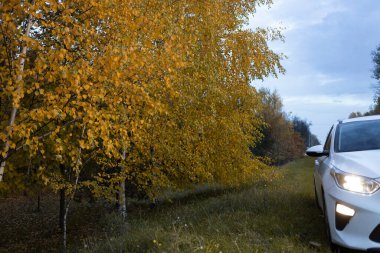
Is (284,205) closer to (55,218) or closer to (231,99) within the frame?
(231,99)

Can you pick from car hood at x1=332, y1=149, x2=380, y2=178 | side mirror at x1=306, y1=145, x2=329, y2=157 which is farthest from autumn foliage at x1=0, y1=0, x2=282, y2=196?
car hood at x1=332, y1=149, x2=380, y2=178

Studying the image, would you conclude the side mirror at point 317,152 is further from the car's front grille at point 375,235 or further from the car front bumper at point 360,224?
the car's front grille at point 375,235

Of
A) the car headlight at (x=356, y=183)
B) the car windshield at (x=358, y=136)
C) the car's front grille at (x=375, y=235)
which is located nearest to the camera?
the car's front grille at (x=375, y=235)

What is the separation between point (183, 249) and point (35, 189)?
9.77m

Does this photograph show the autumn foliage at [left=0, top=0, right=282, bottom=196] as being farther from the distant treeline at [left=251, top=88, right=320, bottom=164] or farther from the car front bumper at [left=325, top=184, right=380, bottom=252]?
the distant treeline at [left=251, top=88, right=320, bottom=164]

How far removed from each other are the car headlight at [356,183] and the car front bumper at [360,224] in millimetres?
57

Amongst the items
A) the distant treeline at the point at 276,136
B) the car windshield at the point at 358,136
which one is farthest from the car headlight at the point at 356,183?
the distant treeline at the point at 276,136

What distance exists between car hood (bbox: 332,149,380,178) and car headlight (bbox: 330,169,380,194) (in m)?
0.05

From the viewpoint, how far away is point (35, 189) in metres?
13.2

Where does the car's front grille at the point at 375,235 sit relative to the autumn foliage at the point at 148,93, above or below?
below

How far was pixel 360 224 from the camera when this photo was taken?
14.6 ft

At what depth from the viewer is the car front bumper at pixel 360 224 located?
14.4 ft

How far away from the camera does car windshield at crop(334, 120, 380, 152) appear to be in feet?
18.5

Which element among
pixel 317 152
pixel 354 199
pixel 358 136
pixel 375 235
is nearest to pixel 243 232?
pixel 317 152
